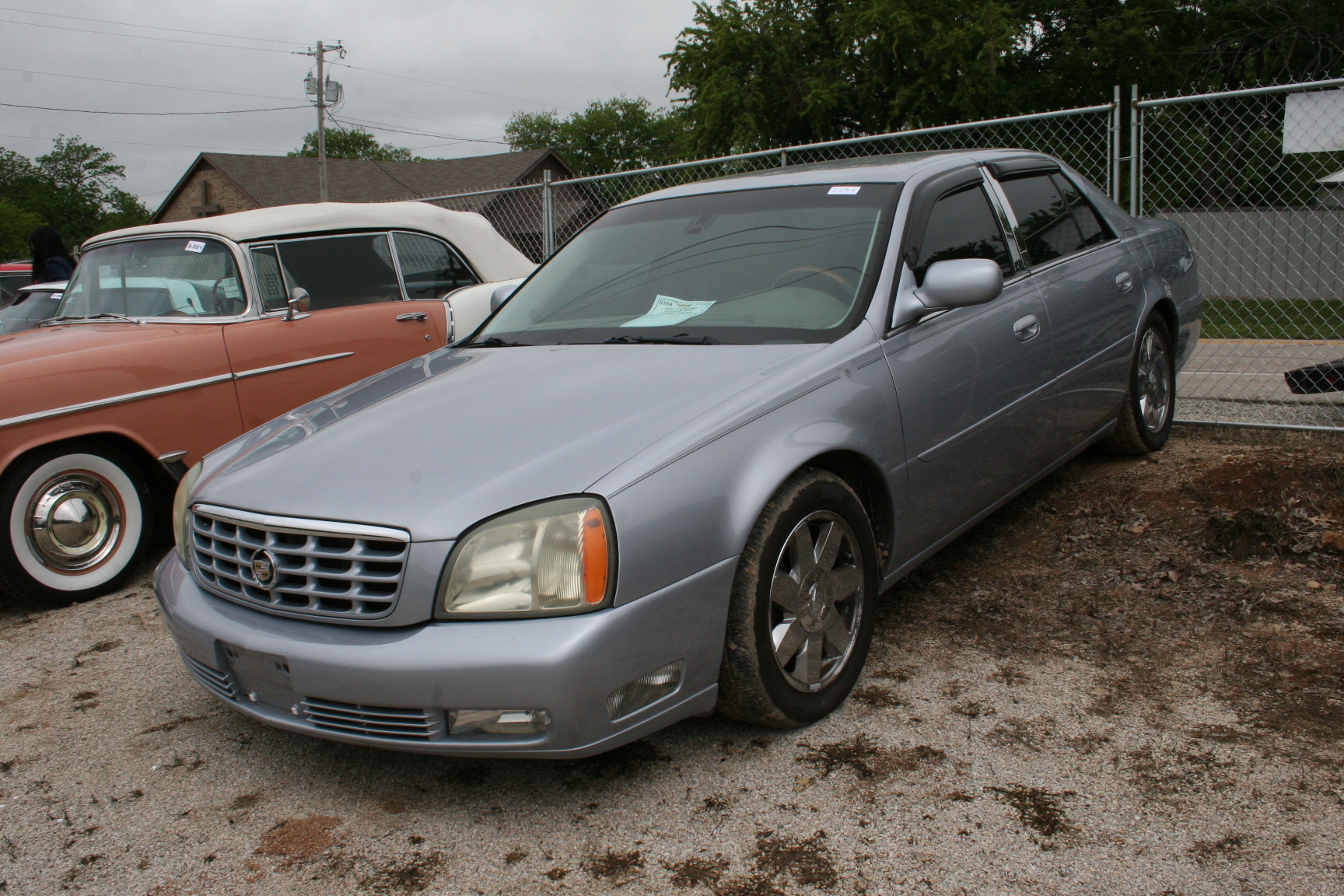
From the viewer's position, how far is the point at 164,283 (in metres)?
5.15

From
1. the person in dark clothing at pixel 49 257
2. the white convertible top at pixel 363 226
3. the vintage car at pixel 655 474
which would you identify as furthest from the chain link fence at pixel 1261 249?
the person in dark clothing at pixel 49 257

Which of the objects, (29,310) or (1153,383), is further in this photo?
(29,310)

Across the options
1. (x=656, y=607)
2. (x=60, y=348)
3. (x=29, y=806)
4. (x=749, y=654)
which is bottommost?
(x=29, y=806)

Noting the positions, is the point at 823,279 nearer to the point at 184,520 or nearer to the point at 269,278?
the point at 184,520

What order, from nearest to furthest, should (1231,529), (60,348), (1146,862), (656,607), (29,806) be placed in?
(1146,862) → (656,607) → (29,806) → (1231,529) → (60,348)

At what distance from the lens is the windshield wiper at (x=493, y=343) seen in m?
3.57

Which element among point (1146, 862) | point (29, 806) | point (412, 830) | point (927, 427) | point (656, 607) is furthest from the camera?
point (927, 427)

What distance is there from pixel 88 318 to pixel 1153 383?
543 cm

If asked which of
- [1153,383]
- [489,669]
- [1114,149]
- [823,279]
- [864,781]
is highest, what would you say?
[1114,149]

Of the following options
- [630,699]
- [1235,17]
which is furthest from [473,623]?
[1235,17]

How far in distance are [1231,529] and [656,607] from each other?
9.45ft

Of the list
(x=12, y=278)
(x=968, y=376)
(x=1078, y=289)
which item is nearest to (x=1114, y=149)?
(x=1078, y=289)

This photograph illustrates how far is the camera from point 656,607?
233 centimetres

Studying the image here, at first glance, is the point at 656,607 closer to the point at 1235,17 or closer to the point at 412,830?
the point at 412,830
